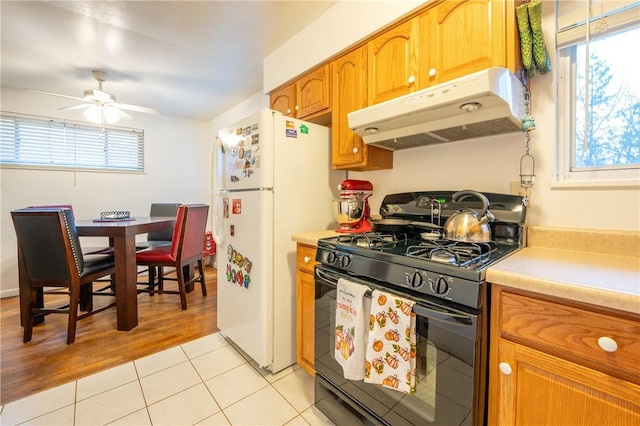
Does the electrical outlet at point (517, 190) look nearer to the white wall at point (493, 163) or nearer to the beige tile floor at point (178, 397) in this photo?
→ the white wall at point (493, 163)

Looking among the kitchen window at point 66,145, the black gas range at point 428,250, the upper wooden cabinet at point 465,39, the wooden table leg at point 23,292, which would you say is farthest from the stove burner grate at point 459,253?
the kitchen window at point 66,145

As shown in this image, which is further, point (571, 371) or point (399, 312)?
point (399, 312)

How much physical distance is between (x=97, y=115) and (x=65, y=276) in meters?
1.57

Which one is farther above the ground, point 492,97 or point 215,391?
point 492,97

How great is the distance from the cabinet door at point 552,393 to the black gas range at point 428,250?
8.3 inches

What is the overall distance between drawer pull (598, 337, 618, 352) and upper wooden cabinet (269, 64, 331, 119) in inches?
67.3

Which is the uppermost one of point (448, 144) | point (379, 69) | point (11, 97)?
point (11, 97)

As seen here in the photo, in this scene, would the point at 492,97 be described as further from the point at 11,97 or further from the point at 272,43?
the point at 11,97

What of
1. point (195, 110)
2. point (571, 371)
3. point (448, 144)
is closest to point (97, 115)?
point (195, 110)

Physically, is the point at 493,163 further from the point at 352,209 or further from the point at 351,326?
the point at 351,326

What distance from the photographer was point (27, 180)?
10.6ft

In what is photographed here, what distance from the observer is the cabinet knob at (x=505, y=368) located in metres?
0.83

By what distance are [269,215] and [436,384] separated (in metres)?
1.17

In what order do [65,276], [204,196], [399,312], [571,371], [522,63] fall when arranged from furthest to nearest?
[204,196]
[65,276]
[522,63]
[399,312]
[571,371]
